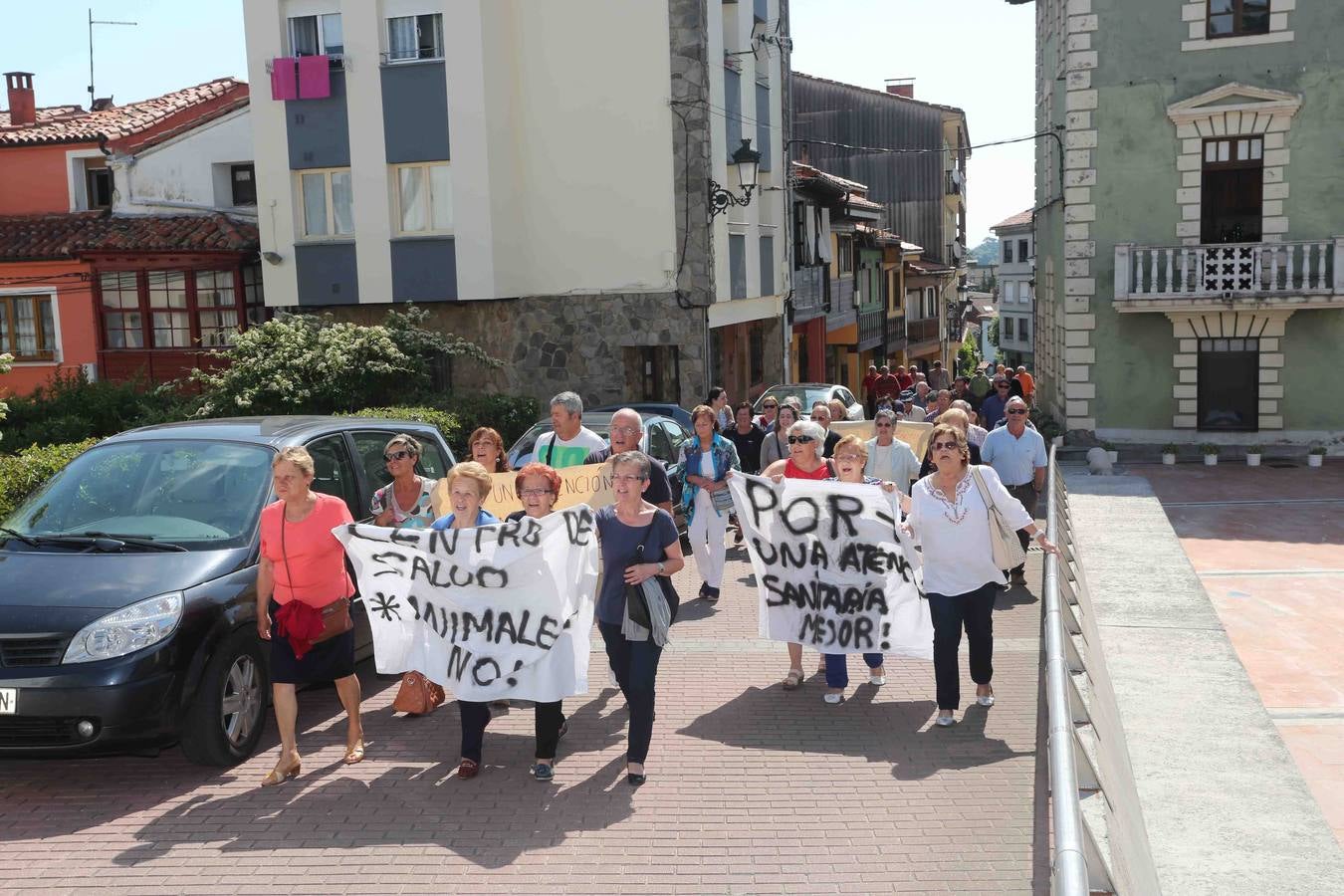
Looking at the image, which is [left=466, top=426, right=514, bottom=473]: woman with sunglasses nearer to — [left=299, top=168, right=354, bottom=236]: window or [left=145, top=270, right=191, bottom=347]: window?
[left=299, top=168, right=354, bottom=236]: window

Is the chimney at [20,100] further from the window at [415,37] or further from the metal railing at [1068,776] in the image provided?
the metal railing at [1068,776]

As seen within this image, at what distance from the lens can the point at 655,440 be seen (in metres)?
15.8

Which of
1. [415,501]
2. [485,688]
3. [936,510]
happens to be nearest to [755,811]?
[485,688]

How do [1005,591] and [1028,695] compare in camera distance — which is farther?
[1005,591]

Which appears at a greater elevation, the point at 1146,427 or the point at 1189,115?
the point at 1189,115

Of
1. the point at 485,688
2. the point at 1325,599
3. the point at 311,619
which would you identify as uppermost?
the point at 311,619

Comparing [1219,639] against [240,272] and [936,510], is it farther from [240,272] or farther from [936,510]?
[240,272]

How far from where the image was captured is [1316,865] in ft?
21.2

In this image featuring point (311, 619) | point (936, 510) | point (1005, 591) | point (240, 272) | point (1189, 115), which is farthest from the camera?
point (240, 272)

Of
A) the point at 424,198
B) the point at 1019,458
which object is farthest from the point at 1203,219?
the point at 1019,458

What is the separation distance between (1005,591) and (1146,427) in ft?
52.0

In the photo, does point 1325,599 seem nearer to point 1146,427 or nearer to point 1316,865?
point 1316,865

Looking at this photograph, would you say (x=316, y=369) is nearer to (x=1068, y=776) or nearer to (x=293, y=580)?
(x=293, y=580)

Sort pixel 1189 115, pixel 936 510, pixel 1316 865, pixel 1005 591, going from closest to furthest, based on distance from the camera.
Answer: pixel 1316 865
pixel 936 510
pixel 1005 591
pixel 1189 115
